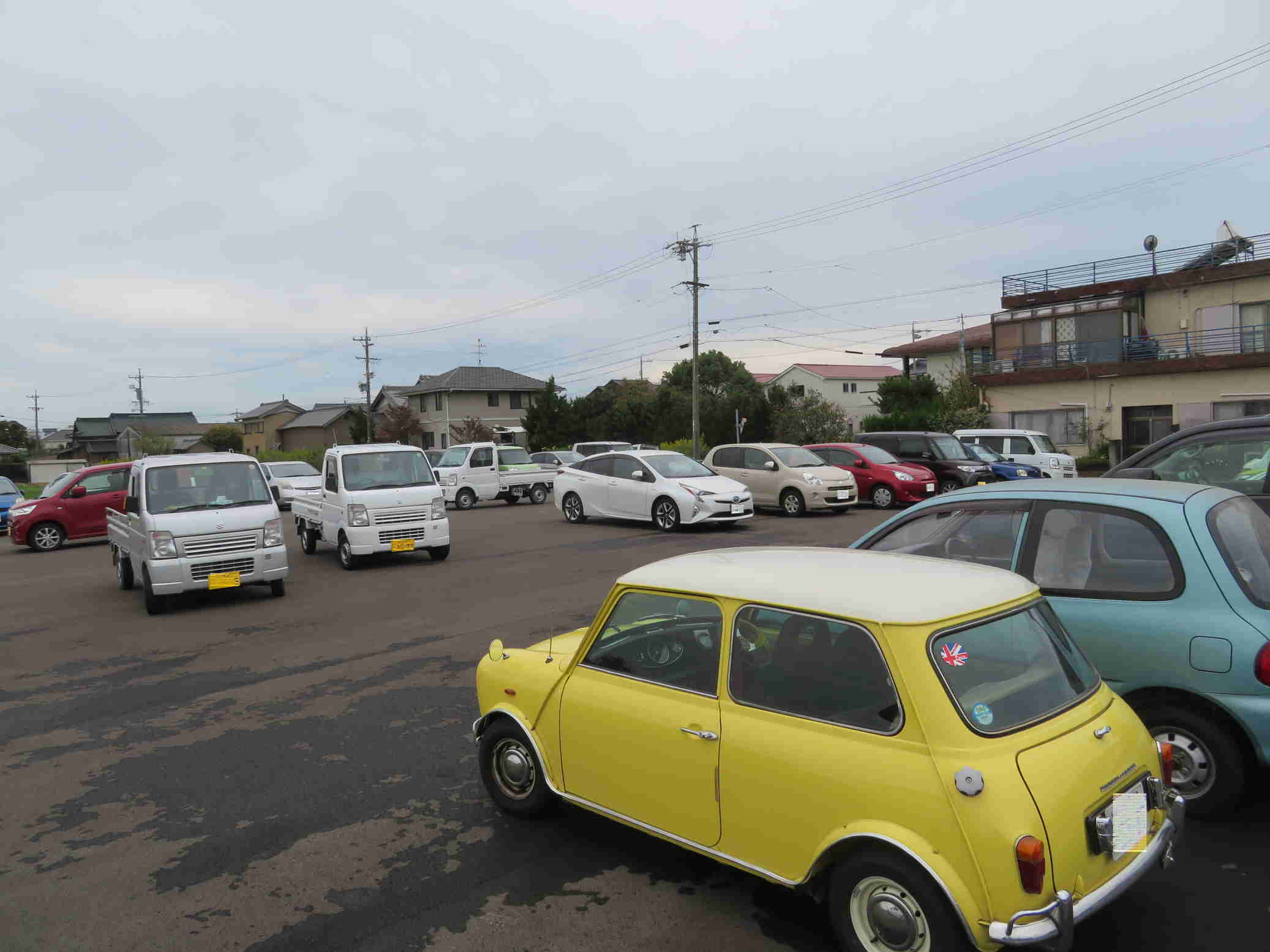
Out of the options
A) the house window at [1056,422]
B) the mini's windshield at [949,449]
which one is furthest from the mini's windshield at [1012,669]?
the house window at [1056,422]

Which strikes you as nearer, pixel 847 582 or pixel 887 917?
pixel 887 917

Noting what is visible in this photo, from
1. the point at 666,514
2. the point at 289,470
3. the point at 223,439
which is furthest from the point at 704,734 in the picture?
the point at 223,439

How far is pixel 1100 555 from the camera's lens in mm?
4574

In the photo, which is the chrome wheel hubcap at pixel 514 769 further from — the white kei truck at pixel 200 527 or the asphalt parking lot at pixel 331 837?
the white kei truck at pixel 200 527

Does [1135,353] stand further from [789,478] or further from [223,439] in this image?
[223,439]

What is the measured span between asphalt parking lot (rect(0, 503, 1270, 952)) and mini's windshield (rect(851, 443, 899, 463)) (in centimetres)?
1320

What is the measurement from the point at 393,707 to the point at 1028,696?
4715 mm

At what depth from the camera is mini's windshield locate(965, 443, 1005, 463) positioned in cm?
2288

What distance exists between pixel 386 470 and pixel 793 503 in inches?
350

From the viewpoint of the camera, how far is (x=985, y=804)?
2.72m

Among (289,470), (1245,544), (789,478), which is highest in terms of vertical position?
(289,470)

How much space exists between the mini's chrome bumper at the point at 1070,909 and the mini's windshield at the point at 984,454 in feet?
66.6

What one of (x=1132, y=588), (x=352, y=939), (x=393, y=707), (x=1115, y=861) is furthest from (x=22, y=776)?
(x=1132, y=588)

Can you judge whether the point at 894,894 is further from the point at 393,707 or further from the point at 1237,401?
the point at 1237,401
